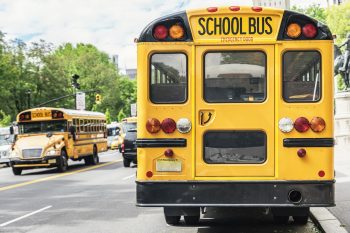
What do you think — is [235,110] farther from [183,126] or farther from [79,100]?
[79,100]

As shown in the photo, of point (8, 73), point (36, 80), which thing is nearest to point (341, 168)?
point (8, 73)

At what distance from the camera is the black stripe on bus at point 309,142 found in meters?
7.34

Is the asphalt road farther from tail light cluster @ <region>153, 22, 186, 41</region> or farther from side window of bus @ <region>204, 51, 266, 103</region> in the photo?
tail light cluster @ <region>153, 22, 186, 41</region>

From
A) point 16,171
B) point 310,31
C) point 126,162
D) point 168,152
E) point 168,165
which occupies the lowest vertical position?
point 16,171

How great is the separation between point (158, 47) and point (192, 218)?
3.18 meters

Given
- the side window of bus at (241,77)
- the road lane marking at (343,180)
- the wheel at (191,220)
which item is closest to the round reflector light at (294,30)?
the side window of bus at (241,77)

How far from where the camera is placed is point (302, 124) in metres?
7.40

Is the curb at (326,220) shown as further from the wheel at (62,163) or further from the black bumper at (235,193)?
the wheel at (62,163)

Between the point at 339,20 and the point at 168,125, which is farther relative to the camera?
the point at 339,20

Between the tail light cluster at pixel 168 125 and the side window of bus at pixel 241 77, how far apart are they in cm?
41

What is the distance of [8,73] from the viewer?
A: 61.4m

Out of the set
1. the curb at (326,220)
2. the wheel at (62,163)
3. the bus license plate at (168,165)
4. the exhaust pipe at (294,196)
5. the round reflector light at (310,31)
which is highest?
the round reflector light at (310,31)

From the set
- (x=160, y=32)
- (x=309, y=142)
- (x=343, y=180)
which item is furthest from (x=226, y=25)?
(x=343, y=180)

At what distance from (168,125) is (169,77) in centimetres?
59
